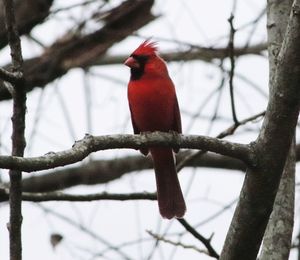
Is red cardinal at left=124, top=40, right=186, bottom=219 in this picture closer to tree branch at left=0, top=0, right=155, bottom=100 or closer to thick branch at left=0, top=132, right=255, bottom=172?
tree branch at left=0, top=0, right=155, bottom=100

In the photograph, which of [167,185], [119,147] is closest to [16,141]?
[119,147]

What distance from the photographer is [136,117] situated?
15.2 feet

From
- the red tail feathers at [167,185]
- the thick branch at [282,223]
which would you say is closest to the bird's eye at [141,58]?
the red tail feathers at [167,185]

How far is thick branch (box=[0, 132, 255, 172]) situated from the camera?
8.27 feet

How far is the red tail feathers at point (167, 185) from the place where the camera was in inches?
182

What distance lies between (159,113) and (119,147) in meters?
1.65

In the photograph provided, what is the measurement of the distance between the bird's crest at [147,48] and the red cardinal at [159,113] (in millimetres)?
104

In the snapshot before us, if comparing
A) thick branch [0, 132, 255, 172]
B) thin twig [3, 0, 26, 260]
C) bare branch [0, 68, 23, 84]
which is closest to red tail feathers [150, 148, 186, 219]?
thick branch [0, 132, 255, 172]

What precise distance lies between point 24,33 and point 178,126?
152 centimetres

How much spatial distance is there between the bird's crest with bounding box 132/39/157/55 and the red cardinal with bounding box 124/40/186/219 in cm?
10

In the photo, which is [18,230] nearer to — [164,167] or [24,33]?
[164,167]

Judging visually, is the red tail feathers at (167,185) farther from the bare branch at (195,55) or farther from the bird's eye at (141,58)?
the bare branch at (195,55)

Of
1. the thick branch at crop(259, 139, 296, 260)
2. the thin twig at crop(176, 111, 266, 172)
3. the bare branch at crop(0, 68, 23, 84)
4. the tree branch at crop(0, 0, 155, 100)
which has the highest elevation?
the tree branch at crop(0, 0, 155, 100)

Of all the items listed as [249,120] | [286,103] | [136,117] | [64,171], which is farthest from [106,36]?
[286,103]
